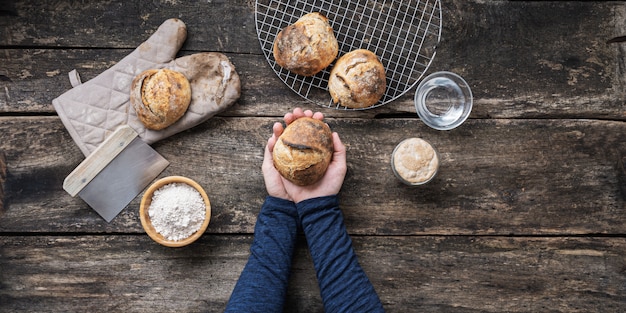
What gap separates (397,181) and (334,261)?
447 mm

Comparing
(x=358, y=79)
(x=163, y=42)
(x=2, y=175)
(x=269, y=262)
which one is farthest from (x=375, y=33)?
(x=2, y=175)

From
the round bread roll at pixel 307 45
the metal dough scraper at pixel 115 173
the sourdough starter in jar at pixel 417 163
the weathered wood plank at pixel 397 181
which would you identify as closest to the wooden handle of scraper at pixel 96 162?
the metal dough scraper at pixel 115 173

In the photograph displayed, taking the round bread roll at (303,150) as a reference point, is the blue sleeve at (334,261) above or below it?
below

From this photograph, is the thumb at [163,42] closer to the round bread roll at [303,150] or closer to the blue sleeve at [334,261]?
the round bread roll at [303,150]

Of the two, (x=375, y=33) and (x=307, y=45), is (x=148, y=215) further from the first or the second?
(x=375, y=33)

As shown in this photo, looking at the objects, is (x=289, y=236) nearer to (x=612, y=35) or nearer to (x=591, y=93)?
(x=591, y=93)

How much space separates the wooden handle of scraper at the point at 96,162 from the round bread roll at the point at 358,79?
89cm

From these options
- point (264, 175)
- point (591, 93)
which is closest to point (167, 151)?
point (264, 175)

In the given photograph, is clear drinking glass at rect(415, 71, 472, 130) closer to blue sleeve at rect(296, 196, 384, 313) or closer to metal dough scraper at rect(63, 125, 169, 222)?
blue sleeve at rect(296, 196, 384, 313)

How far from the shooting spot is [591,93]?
2148 mm

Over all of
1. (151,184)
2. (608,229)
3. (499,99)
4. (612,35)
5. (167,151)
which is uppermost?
(612,35)

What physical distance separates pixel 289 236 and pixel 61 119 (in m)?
1.07

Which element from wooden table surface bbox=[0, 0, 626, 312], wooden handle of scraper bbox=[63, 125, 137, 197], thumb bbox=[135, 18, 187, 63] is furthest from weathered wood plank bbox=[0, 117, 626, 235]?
thumb bbox=[135, 18, 187, 63]

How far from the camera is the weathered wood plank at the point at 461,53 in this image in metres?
2.10
